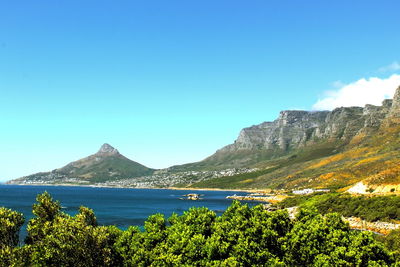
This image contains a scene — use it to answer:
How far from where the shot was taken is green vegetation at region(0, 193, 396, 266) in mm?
43781

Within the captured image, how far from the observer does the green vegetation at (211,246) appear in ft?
144

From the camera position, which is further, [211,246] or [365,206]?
[365,206]

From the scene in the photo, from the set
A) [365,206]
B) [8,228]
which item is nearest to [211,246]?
[8,228]

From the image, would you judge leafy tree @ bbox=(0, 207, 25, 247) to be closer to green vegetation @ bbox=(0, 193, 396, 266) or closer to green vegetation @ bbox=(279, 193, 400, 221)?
green vegetation @ bbox=(0, 193, 396, 266)

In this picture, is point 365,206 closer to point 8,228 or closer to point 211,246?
point 211,246

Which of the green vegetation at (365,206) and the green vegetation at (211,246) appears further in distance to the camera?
the green vegetation at (365,206)

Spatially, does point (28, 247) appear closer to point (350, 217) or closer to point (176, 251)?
point (176, 251)

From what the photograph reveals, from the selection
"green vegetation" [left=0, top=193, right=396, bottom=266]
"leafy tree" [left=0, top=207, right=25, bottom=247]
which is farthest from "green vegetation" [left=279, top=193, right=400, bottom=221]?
"leafy tree" [left=0, top=207, right=25, bottom=247]

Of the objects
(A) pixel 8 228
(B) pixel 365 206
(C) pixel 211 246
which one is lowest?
(B) pixel 365 206

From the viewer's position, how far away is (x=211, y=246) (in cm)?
4459

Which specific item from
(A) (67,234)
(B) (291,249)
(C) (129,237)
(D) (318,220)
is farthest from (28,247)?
(D) (318,220)

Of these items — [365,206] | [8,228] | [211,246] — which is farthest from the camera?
[365,206]

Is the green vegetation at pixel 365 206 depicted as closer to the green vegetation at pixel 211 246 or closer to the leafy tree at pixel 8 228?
the green vegetation at pixel 211 246

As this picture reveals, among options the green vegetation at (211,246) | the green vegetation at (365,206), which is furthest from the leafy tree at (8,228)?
the green vegetation at (365,206)
